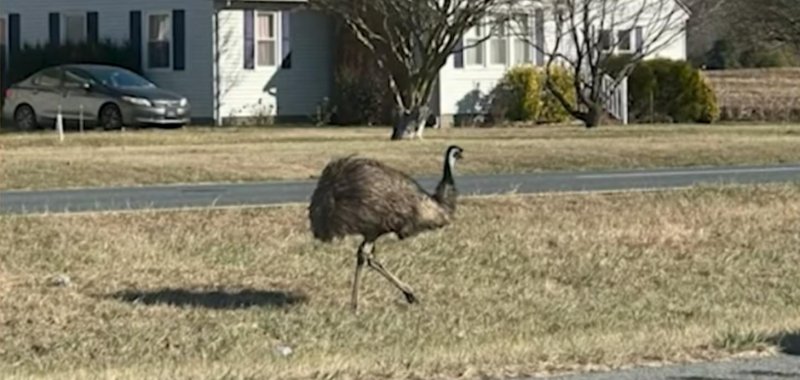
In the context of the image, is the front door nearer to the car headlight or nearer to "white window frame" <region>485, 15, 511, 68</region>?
the car headlight

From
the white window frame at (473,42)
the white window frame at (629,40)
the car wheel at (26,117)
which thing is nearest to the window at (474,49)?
the white window frame at (473,42)

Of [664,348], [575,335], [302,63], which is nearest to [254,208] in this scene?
[575,335]

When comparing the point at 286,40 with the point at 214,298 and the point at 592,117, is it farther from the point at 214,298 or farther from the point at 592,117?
the point at 214,298

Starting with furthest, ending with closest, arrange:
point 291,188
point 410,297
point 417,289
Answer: point 291,188
point 417,289
point 410,297

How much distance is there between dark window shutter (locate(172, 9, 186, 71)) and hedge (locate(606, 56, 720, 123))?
11449 millimetres

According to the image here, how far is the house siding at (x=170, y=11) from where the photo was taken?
148ft

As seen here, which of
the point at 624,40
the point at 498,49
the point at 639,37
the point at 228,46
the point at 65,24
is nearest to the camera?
the point at 228,46

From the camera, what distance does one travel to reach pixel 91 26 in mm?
46750

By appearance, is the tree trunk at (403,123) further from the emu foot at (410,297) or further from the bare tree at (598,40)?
the emu foot at (410,297)

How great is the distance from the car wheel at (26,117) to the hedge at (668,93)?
1567 centimetres

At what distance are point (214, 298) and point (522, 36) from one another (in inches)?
1251

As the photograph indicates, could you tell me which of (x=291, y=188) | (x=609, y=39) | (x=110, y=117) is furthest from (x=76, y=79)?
(x=291, y=188)

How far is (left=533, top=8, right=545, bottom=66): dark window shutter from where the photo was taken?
4670 centimetres

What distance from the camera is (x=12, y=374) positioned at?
12.1m
